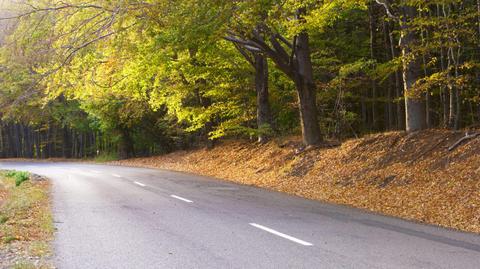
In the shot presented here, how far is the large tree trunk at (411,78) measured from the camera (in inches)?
634

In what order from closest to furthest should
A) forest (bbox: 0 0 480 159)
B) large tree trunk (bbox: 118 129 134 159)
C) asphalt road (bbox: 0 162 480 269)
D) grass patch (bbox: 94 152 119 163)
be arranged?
asphalt road (bbox: 0 162 480 269)
forest (bbox: 0 0 480 159)
large tree trunk (bbox: 118 129 134 159)
grass patch (bbox: 94 152 119 163)

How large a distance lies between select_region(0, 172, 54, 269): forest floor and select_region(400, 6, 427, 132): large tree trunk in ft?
36.4

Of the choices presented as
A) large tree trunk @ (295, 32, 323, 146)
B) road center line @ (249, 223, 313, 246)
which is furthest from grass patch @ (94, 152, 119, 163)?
road center line @ (249, 223, 313, 246)

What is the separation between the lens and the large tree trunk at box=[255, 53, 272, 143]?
26.7 meters

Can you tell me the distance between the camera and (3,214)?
12.2 m

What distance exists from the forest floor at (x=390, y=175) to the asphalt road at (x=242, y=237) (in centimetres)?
110

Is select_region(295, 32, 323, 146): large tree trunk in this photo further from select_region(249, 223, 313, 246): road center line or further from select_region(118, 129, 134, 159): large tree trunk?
select_region(118, 129, 134, 159): large tree trunk

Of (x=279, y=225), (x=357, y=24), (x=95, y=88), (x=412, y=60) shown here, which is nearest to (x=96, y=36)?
(x=95, y=88)

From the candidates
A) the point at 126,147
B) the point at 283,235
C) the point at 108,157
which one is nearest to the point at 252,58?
the point at 283,235

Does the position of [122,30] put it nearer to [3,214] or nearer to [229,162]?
[3,214]

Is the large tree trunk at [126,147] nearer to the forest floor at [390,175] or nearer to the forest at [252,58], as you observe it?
the forest at [252,58]

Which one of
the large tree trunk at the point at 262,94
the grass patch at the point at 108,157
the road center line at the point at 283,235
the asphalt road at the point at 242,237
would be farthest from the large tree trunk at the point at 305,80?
the grass patch at the point at 108,157

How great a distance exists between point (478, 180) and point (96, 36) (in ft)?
36.5

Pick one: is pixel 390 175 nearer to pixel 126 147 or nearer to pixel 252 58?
pixel 252 58
